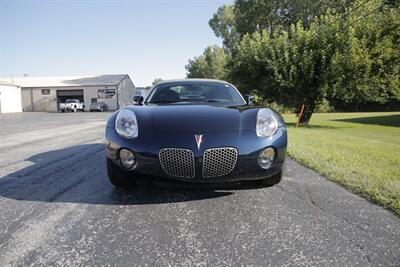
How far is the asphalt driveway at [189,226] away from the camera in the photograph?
231cm

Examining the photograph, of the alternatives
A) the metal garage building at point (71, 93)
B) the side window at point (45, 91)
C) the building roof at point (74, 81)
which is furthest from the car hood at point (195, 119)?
the side window at point (45, 91)

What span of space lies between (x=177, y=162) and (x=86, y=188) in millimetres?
1431

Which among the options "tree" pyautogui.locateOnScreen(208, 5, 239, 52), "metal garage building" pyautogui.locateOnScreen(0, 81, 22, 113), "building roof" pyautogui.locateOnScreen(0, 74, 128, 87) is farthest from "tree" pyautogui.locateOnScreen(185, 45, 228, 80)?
"metal garage building" pyautogui.locateOnScreen(0, 81, 22, 113)

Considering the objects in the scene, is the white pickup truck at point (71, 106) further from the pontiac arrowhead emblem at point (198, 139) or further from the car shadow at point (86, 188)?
the pontiac arrowhead emblem at point (198, 139)

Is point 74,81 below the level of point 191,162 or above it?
above

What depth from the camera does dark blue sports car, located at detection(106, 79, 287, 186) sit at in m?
3.17

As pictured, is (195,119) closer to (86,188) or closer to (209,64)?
(86,188)

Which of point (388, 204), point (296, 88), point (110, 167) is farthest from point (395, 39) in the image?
point (110, 167)

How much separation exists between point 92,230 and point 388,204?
2.78 metres

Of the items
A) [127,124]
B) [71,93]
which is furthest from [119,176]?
[71,93]

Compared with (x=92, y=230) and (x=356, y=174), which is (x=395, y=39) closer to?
(x=356, y=174)

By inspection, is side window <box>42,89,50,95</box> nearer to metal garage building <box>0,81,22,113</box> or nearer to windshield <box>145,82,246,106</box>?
metal garage building <box>0,81,22,113</box>

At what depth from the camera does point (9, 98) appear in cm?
4450

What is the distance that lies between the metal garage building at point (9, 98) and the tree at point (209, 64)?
34.6 metres
